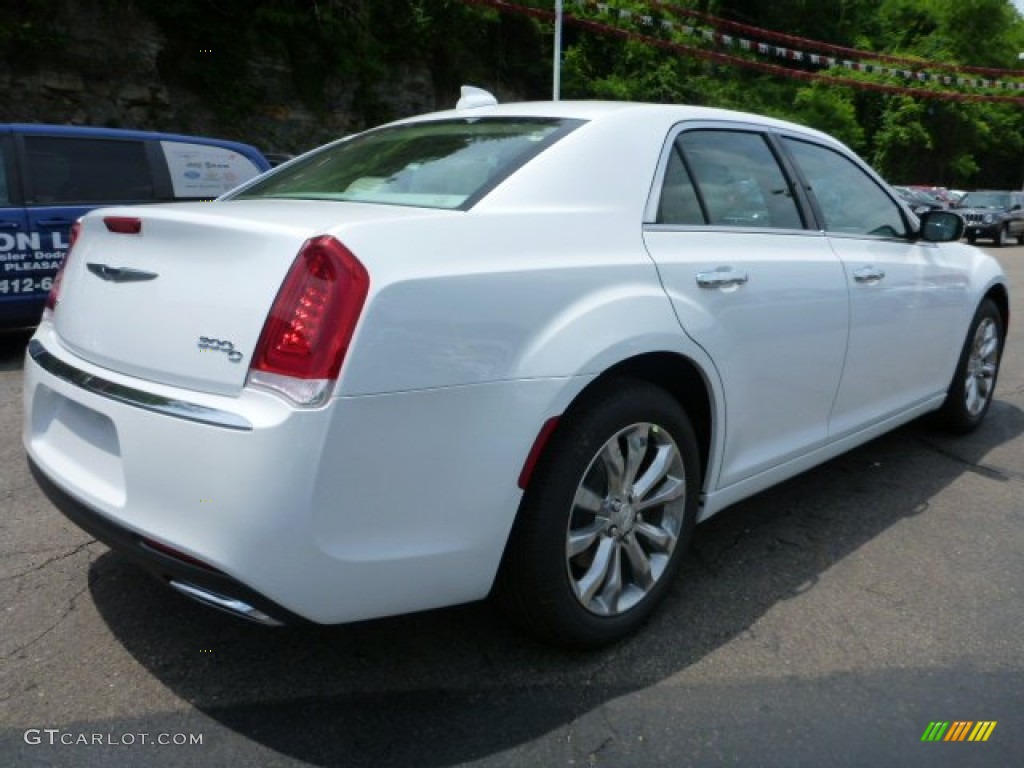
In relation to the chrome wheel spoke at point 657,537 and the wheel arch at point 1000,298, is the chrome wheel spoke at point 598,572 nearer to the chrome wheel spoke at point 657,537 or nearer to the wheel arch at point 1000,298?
the chrome wheel spoke at point 657,537

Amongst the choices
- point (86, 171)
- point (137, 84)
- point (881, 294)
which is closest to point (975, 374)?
point (881, 294)

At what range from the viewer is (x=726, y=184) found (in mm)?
3145

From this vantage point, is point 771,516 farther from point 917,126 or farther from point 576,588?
point 917,126

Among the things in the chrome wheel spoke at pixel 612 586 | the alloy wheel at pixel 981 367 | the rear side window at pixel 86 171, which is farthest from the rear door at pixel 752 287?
the rear side window at pixel 86 171

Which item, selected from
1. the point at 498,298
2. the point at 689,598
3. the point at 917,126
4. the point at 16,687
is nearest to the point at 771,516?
the point at 689,598

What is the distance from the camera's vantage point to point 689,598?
117 inches

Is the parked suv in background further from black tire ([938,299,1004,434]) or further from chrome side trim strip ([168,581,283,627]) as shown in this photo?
chrome side trim strip ([168,581,283,627])

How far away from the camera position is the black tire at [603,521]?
233 cm

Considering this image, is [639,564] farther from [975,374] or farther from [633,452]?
[975,374]

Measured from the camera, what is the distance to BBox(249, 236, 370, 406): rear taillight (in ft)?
6.36

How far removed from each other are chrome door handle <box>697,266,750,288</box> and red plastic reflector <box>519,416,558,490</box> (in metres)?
0.81

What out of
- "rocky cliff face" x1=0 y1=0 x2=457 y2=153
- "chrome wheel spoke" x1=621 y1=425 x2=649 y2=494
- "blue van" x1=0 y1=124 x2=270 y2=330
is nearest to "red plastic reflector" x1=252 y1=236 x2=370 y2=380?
"chrome wheel spoke" x1=621 y1=425 x2=649 y2=494

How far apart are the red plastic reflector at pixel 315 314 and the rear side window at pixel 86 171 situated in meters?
5.53

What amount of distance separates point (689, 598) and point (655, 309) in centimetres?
105
